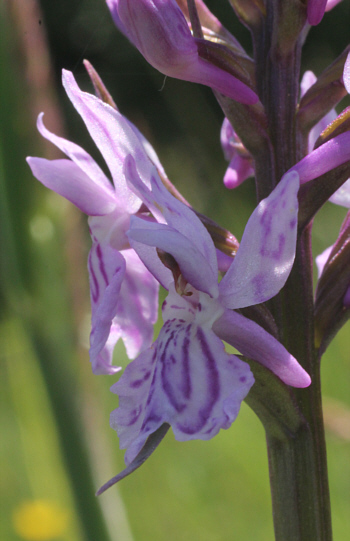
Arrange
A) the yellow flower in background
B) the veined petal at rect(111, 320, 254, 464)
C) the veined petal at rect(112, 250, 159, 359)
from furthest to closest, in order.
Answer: the yellow flower in background → the veined petal at rect(112, 250, 159, 359) → the veined petal at rect(111, 320, 254, 464)

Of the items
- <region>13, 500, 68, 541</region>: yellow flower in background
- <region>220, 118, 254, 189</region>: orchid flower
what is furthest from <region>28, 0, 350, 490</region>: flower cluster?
<region>13, 500, 68, 541</region>: yellow flower in background

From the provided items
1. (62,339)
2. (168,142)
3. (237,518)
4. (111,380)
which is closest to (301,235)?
(62,339)

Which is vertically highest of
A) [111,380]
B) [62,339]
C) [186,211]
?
[186,211]

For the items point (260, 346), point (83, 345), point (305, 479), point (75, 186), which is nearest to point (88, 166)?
point (75, 186)

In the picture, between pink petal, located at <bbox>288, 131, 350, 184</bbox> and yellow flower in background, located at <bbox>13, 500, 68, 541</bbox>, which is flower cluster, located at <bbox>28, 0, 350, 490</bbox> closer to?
pink petal, located at <bbox>288, 131, 350, 184</bbox>

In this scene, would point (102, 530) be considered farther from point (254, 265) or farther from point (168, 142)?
point (168, 142)

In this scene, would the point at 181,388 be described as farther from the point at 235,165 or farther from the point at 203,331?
the point at 235,165
